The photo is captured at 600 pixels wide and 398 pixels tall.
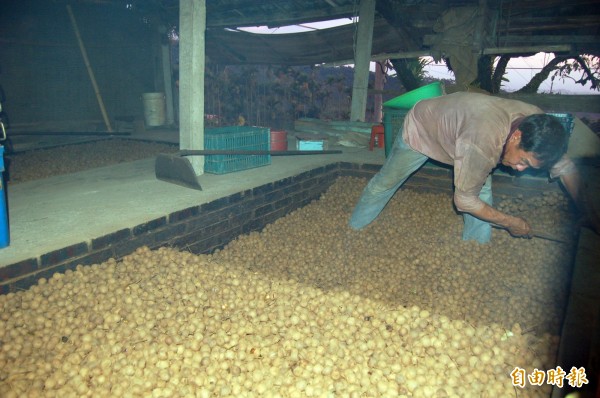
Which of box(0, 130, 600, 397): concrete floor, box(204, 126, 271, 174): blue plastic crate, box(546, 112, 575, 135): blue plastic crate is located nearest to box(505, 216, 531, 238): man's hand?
box(0, 130, 600, 397): concrete floor

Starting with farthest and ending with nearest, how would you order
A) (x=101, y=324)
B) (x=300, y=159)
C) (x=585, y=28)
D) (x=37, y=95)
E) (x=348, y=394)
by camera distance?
1. (x=37, y=95)
2. (x=585, y=28)
3. (x=300, y=159)
4. (x=101, y=324)
5. (x=348, y=394)

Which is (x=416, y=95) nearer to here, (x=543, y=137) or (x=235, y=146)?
(x=235, y=146)

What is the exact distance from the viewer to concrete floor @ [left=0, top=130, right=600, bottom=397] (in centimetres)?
209

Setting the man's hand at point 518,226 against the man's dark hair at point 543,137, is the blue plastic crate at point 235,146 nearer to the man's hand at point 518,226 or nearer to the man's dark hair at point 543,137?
the man's hand at point 518,226

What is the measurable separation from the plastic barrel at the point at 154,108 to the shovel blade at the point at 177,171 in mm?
5862

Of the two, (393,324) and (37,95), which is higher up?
(37,95)

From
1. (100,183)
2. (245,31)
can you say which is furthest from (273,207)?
(245,31)

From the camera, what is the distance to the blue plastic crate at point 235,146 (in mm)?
4723

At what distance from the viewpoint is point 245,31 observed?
993 centimetres

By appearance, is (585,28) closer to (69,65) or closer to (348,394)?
(348,394)

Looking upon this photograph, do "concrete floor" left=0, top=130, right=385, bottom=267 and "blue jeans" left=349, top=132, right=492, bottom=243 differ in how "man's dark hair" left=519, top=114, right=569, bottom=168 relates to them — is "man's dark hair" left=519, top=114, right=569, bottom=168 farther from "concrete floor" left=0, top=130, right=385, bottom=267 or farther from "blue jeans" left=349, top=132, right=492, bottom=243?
"concrete floor" left=0, top=130, right=385, bottom=267

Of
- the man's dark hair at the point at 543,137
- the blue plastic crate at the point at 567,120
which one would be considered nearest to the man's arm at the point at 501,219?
the man's dark hair at the point at 543,137

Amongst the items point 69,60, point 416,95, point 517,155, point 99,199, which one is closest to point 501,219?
point 517,155

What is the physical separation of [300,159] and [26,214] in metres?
3.46
